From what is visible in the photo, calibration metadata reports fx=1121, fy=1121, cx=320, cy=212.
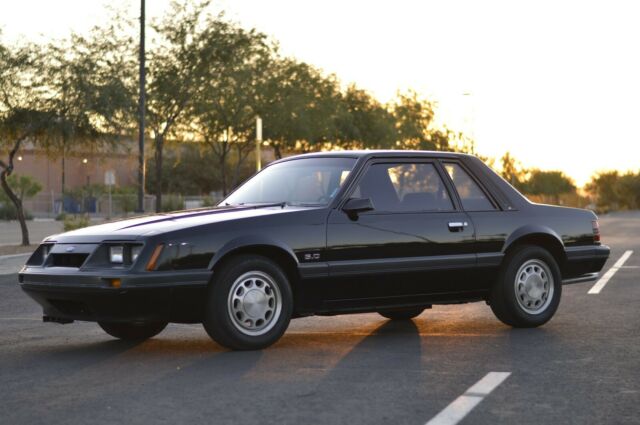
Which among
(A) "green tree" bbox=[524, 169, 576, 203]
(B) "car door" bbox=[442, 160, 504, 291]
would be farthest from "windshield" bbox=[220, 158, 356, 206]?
(A) "green tree" bbox=[524, 169, 576, 203]

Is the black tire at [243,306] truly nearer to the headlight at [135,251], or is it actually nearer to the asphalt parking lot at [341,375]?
the asphalt parking lot at [341,375]

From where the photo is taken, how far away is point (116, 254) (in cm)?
845

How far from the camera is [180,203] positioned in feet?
206

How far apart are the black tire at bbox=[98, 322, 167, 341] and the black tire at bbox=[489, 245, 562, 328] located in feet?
9.95

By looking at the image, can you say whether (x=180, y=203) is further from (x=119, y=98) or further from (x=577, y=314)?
(x=577, y=314)

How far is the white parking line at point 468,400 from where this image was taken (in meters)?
6.07

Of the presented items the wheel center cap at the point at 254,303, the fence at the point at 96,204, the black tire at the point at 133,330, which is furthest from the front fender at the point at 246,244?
the fence at the point at 96,204

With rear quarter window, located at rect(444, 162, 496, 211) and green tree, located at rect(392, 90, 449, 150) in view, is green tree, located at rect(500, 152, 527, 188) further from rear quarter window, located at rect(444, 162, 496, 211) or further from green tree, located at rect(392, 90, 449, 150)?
rear quarter window, located at rect(444, 162, 496, 211)

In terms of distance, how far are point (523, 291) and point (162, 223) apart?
348cm

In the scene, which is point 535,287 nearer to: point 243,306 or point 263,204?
point 263,204

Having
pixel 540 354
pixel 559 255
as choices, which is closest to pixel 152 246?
pixel 540 354

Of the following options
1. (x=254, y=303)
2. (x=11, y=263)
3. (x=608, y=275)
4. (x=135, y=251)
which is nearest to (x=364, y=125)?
(x=11, y=263)

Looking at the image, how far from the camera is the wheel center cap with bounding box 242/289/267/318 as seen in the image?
8617 millimetres

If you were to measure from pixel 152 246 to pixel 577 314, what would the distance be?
5189mm
